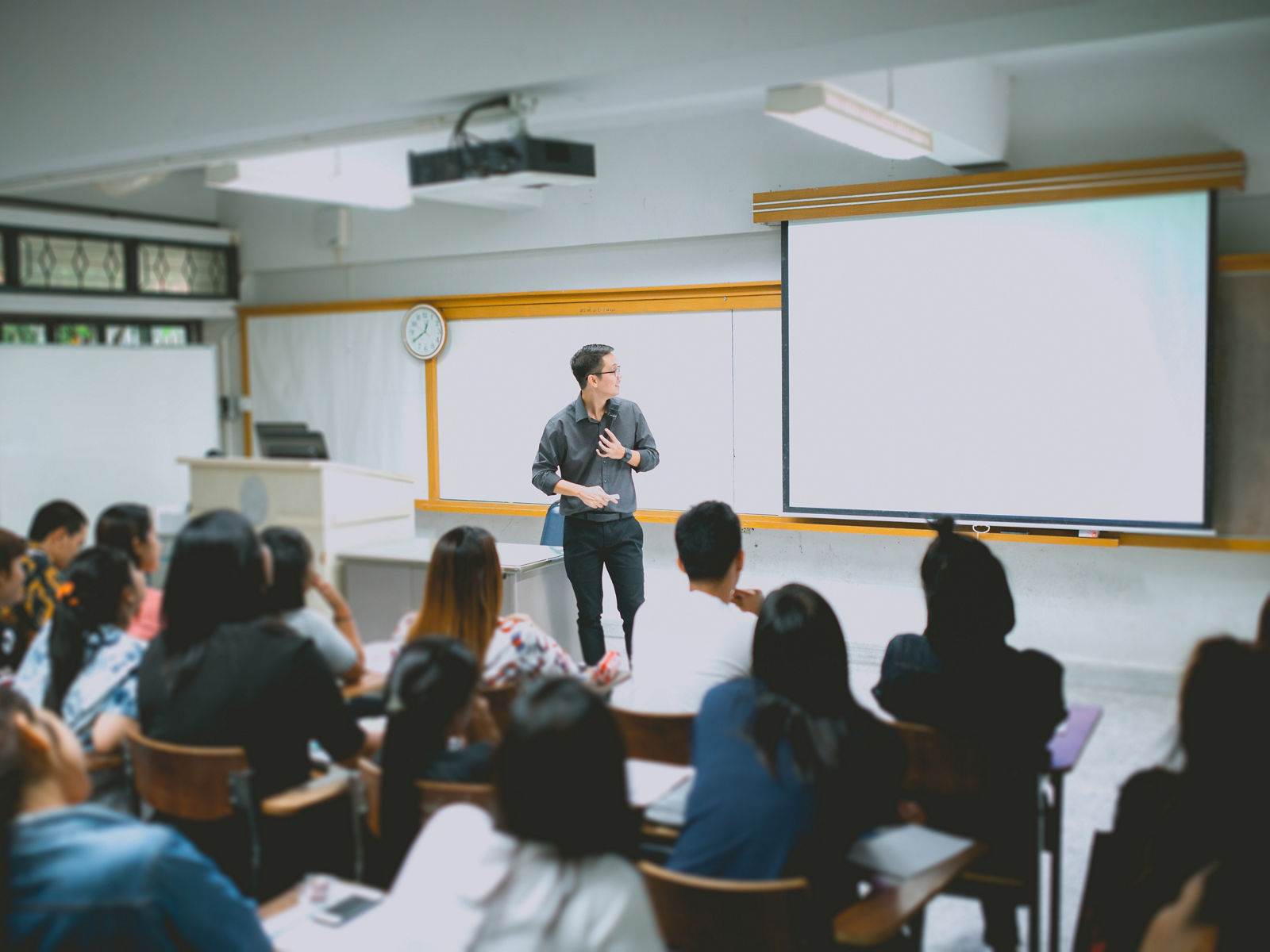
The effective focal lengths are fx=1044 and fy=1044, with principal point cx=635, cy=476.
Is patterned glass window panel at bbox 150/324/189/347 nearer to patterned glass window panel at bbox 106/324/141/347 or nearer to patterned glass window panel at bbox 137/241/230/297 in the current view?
patterned glass window panel at bbox 106/324/141/347

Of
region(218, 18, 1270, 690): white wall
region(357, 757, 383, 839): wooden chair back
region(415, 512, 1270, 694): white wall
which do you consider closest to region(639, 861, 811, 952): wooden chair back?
region(357, 757, 383, 839): wooden chair back

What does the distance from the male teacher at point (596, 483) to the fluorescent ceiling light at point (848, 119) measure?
138 cm

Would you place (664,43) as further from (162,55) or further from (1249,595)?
(1249,595)

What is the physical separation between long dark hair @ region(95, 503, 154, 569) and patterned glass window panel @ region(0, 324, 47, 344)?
3.39 m

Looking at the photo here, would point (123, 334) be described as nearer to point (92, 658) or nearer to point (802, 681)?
point (92, 658)

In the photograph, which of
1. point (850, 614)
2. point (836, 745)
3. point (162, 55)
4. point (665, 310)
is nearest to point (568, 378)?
point (665, 310)

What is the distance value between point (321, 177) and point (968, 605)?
2.72 meters

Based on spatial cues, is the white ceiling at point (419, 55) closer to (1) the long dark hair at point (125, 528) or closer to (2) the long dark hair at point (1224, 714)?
(1) the long dark hair at point (125, 528)

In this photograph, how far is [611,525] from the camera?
442 cm

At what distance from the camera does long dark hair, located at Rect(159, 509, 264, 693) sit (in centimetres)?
221

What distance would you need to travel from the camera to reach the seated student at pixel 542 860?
1.31 m

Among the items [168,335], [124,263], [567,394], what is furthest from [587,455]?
[168,335]

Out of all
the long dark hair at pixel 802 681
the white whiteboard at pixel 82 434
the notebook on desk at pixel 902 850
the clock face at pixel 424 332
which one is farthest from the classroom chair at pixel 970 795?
the clock face at pixel 424 332

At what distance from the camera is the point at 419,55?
115 inches
